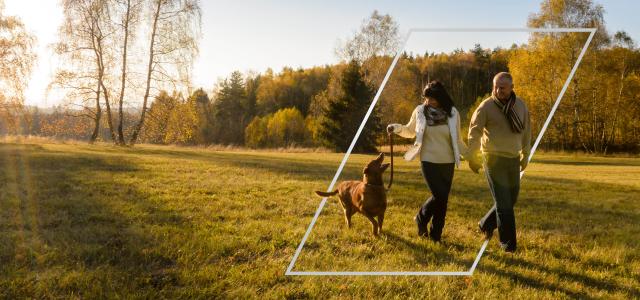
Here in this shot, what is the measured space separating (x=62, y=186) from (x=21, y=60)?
21595 mm

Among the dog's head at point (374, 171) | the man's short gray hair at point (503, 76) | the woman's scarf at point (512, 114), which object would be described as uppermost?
the man's short gray hair at point (503, 76)

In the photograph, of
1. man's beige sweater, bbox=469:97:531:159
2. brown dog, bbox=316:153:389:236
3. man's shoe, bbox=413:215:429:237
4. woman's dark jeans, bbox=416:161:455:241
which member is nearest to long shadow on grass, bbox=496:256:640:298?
man's shoe, bbox=413:215:429:237

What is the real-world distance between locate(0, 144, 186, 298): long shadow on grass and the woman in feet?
8.59

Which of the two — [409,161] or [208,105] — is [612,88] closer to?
[409,161]

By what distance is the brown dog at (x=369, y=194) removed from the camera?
16.5 feet

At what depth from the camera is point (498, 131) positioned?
372cm

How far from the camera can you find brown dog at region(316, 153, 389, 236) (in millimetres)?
5027

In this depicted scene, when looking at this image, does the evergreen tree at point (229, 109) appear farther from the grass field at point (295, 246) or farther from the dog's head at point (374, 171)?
the dog's head at point (374, 171)

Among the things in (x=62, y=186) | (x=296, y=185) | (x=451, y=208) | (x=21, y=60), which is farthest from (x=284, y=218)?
(x=21, y=60)

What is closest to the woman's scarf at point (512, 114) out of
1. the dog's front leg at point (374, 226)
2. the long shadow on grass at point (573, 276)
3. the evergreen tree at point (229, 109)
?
the long shadow on grass at point (573, 276)

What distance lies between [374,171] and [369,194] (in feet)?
1.17

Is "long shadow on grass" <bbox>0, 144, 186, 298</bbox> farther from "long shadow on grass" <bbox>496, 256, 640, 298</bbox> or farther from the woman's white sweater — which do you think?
"long shadow on grass" <bbox>496, 256, 640, 298</bbox>

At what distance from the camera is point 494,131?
3.73 meters

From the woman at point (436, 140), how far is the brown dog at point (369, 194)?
0.57m
